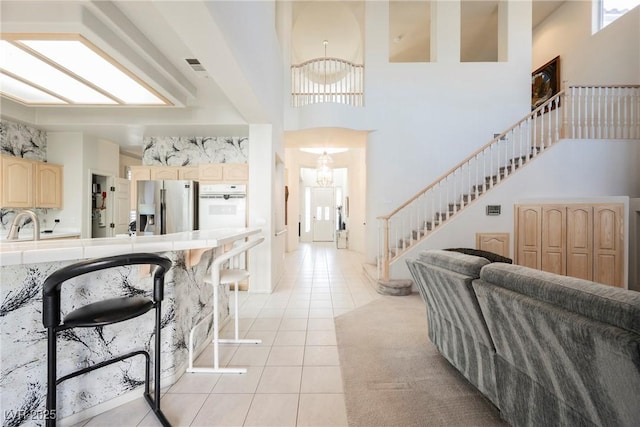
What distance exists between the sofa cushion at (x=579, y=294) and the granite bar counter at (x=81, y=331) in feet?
6.25

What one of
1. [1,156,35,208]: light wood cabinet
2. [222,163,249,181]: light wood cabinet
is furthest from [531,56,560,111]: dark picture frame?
[1,156,35,208]: light wood cabinet

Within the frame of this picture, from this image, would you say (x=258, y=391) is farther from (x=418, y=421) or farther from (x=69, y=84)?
(x=69, y=84)

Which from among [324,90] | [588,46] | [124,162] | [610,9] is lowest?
[124,162]

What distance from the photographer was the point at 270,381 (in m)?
2.12

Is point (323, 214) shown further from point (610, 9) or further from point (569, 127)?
point (610, 9)

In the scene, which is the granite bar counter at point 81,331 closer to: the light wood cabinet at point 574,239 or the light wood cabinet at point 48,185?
the light wood cabinet at point 48,185

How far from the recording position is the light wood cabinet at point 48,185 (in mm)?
4375

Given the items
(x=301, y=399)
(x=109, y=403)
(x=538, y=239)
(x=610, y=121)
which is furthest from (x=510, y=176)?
(x=109, y=403)

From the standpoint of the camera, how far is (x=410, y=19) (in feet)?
23.8

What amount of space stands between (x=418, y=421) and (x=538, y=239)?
4.38 metres

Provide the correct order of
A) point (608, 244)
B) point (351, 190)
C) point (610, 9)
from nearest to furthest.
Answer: point (608, 244) → point (610, 9) → point (351, 190)

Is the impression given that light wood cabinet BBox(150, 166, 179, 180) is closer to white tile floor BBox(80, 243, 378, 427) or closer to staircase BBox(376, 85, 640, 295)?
white tile floor BBox(80, 243, 378, 427)

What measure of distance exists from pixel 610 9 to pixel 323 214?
31.6ft

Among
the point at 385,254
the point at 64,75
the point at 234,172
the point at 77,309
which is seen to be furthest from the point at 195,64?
the point at 385,254
